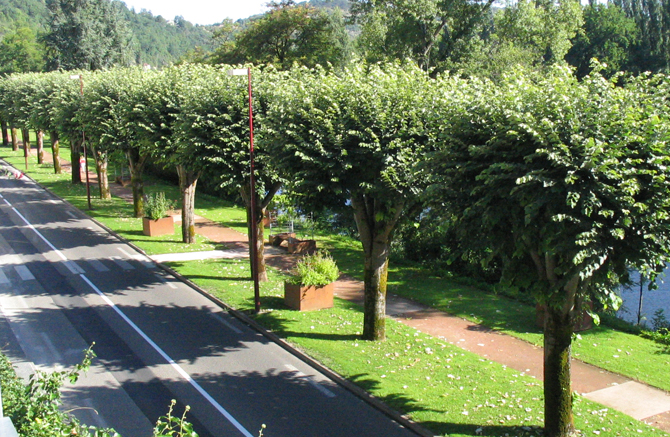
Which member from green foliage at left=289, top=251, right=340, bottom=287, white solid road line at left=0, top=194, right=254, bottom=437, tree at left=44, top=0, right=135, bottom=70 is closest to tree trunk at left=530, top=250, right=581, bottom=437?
white solid road line at left=0, top=194, right=254, bottom=437

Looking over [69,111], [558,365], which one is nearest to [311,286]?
[558,365]

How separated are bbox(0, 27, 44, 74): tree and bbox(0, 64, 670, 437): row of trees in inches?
3681

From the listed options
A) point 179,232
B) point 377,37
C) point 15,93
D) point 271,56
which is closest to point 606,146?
point 179,232

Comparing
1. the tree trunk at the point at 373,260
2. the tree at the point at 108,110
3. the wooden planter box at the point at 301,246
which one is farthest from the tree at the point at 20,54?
the tree trunk at the point at 373,260

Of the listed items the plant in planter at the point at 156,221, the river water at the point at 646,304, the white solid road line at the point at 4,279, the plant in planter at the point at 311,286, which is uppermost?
the plant in planter at the point at 156,221

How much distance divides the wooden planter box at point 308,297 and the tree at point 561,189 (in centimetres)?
783

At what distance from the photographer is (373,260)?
1516 cm

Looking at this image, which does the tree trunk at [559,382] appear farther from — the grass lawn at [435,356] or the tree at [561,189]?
the grass lawn at [435,356]

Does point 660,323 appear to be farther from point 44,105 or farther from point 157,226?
point 44,105

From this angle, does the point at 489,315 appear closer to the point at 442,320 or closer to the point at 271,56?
the point at 442,320

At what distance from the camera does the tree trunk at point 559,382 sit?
10.2 meters

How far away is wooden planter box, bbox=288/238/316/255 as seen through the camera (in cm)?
2533

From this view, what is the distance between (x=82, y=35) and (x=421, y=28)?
1736 inches

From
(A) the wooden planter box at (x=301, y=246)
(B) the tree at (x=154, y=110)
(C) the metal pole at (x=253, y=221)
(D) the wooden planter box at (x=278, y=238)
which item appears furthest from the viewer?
(D) the wooden planter box at (x=278, y=238)
